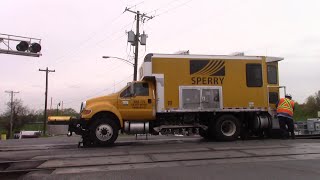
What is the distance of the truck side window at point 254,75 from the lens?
16391 mm

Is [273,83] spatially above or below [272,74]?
below

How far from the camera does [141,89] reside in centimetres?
1559

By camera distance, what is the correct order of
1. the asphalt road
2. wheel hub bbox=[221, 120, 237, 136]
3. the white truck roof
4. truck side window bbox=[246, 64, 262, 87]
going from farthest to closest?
truck side window bbox=[246, 64, 262, 87] → wheel hub bbox=[221, 120, 237, 136] → the white truck roof → the asphalt road

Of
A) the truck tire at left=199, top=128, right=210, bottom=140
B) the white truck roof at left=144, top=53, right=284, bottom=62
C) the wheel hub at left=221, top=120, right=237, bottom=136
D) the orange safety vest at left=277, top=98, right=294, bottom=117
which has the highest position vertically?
the white truck roof at left=144, top=53, right=284, bottom=62

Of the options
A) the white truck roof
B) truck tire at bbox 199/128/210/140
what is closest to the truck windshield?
the white truck roof

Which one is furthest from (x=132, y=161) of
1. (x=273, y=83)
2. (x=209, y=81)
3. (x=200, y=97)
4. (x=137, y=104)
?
(x=273, y=83)

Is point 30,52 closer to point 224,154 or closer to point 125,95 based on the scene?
point 125,95

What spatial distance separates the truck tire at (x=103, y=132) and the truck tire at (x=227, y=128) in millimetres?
3800

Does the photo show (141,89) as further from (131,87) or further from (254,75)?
(254,75)

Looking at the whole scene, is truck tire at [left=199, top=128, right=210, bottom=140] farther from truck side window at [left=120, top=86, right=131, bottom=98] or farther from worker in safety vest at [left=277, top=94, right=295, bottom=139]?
truck side window at [left=120, top=86, right=131, bottom=98]

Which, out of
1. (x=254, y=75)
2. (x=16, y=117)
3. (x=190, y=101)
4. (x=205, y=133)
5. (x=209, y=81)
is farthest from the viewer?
(x=16, y=117)

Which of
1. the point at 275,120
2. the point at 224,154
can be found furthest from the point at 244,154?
the point at 275,120

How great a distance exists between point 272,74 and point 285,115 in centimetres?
178

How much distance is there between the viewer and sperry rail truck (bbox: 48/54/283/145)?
1497cm
